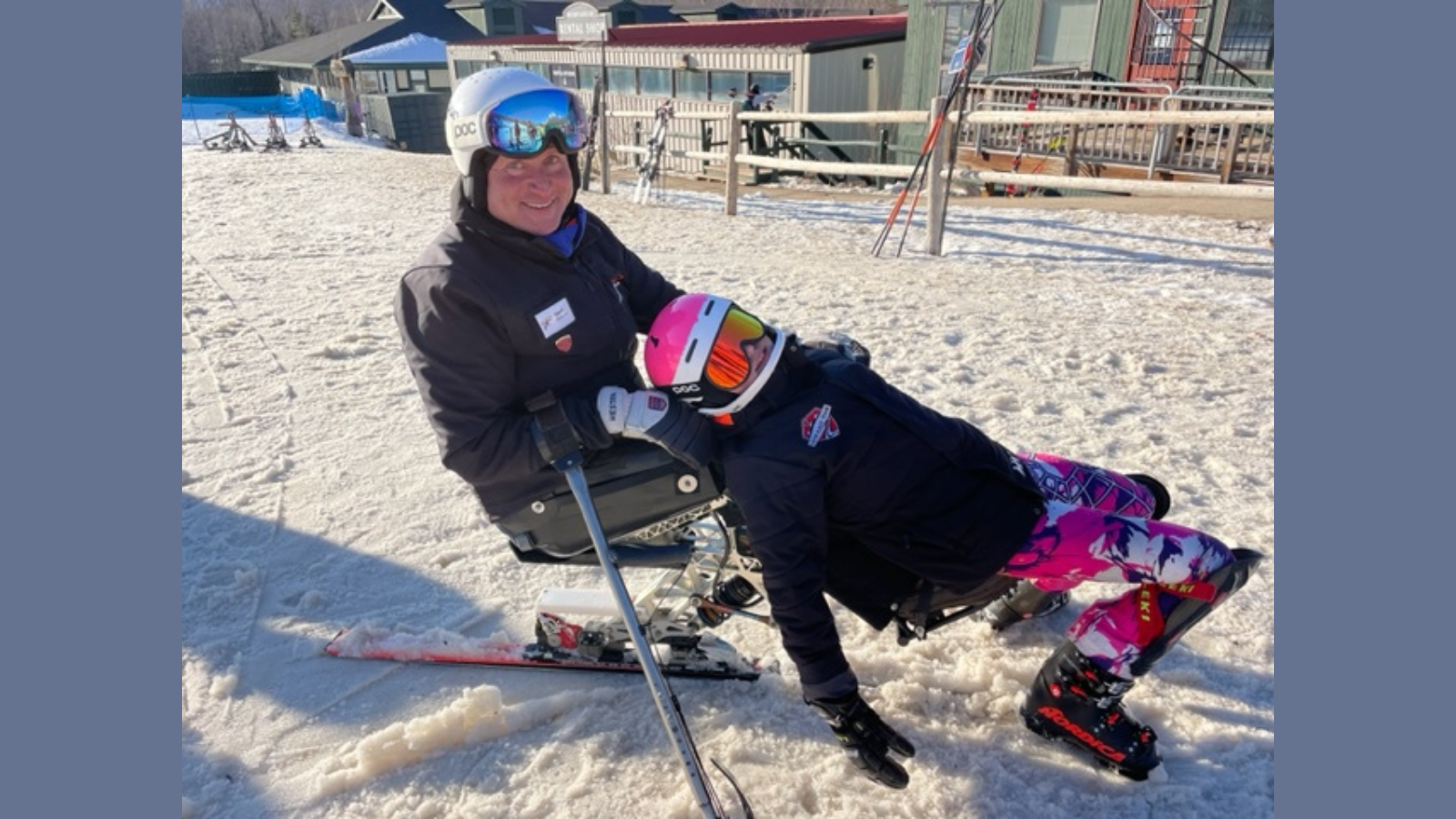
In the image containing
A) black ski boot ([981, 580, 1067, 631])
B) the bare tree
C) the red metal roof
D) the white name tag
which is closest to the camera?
the white name tag

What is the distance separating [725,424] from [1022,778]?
1.35m

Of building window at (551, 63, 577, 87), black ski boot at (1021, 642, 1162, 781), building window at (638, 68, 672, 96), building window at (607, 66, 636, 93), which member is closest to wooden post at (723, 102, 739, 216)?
black ski boot at (1021, 642, 1162, 781)

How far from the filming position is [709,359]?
7.96ft

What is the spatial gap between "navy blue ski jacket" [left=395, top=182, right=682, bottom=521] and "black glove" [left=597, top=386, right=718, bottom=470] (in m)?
0.07

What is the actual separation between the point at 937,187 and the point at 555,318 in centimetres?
655

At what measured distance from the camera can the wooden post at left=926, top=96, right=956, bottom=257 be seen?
831cm

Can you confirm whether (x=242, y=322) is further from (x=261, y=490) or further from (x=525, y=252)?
(x=525, y=252)

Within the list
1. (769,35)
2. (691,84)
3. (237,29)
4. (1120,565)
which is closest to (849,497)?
(1120,565)

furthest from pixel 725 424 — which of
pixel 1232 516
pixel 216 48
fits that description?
pixel 216 48

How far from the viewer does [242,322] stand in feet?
22.0

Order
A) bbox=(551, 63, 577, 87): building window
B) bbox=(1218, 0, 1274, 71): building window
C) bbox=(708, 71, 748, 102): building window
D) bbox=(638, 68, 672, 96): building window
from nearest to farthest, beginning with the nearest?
bbox=(1218, 0, 1274, 71): building window
bbox=(708, 71, 748, 102): building window
bbox=(638, 68, 672, 96): building window
bbox=(551, 63, 577, 87): building window

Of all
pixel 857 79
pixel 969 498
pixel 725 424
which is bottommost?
pixel 969 498

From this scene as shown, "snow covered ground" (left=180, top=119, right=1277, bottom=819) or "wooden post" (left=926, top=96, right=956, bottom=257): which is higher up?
"wooden post" (left=926, top=96, right=956, bottom=257)

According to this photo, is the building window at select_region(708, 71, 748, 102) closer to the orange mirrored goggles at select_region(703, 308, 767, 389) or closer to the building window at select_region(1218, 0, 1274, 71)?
the building window at select_region(1218, 0, 1274, 71)
